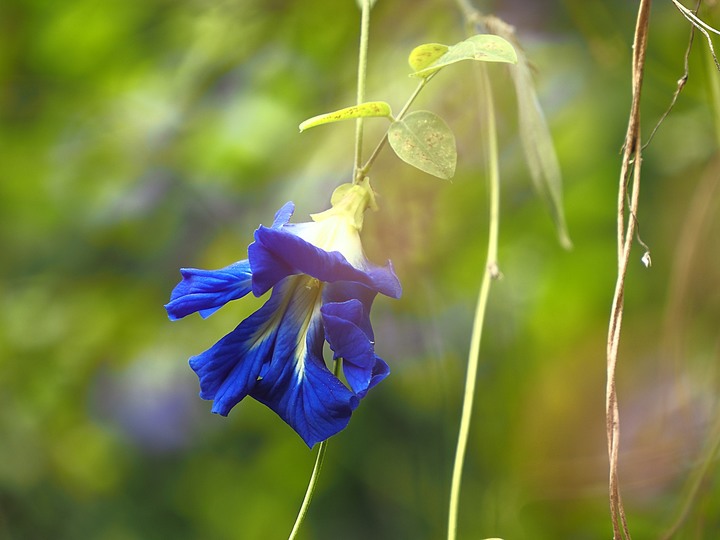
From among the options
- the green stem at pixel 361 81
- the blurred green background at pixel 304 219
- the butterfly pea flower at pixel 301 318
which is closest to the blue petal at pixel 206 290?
the butterfly pea flower at pixel 301 318

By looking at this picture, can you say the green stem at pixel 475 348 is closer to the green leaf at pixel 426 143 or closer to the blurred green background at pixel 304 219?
the green leaf at pixel 426 143

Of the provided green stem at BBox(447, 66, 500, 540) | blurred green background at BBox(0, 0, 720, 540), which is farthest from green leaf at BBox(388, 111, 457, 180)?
blurred green background at BBox(0, 0, 720, 540)

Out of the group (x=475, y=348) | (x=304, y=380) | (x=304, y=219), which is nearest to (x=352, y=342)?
(x=304, y=380)

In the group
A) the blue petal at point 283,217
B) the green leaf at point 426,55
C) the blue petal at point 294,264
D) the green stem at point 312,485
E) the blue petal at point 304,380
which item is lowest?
the green stem at point 312,485

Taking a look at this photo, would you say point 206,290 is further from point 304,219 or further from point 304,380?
point 304,219

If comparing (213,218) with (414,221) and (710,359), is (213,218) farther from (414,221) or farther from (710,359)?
(710,359)
